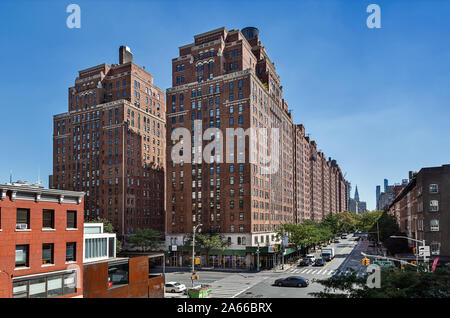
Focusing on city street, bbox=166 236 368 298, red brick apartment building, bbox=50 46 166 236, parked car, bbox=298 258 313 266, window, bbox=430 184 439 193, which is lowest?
parked car, bbox=298 258 313 266

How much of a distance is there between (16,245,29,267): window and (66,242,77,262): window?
3.97 metres

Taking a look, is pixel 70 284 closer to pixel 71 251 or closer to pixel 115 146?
pixel 71 251

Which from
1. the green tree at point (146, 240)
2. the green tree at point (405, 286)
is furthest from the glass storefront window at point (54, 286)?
the green tree at point (146, 240)

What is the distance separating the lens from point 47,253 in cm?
3012

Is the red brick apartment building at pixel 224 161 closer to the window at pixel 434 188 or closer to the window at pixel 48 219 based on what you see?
the window at pixel 434 188

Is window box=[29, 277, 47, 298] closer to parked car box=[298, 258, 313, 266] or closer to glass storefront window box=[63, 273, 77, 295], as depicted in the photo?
glass storefront window box=[63, 273, 77, 295]

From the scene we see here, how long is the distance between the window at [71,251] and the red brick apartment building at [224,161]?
47576 mm

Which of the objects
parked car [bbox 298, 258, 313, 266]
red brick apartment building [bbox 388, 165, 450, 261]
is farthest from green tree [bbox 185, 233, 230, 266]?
red brick apartment building [bbox 388, 165, 450, 261]

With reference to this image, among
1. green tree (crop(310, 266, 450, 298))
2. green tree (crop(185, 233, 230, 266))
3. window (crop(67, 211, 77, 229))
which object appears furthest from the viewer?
green tree (crop(185, 233, 230, 266))

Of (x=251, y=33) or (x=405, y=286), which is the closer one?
(x=405, y=286)

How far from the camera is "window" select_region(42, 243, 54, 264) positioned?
2978cm

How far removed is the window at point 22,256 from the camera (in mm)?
27700

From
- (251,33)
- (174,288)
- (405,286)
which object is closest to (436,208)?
(174,288)

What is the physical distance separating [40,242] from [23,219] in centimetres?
228
